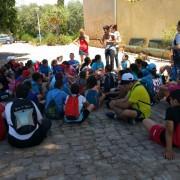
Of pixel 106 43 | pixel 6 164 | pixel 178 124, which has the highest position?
pixel 106 43

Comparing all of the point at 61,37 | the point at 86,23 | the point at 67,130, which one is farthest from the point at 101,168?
the point at 61,37

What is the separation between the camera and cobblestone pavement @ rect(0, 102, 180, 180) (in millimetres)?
5363

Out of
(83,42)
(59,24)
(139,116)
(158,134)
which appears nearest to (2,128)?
(139,116)

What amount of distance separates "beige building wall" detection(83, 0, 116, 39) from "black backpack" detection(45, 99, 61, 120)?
68.7 feet

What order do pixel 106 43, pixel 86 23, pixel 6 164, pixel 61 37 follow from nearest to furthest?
pixel 6 164, pixel 106 43, pixel 86 23, pixel 61 37

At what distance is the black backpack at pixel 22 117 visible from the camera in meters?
6.18

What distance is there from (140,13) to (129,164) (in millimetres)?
20239

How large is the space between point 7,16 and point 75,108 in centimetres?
1667

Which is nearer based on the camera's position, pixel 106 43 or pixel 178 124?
pixel 178 124

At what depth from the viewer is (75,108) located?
24.4 ft

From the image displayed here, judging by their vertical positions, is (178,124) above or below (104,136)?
above

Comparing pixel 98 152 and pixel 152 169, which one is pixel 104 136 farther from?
pixel 152 169

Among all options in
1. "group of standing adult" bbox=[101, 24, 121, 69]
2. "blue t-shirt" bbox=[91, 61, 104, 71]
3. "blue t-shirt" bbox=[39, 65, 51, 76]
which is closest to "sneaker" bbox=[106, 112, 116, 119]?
"blue t-shirt" bbox=[91, 61, 104, 71]

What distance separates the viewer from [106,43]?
13.9 meters
